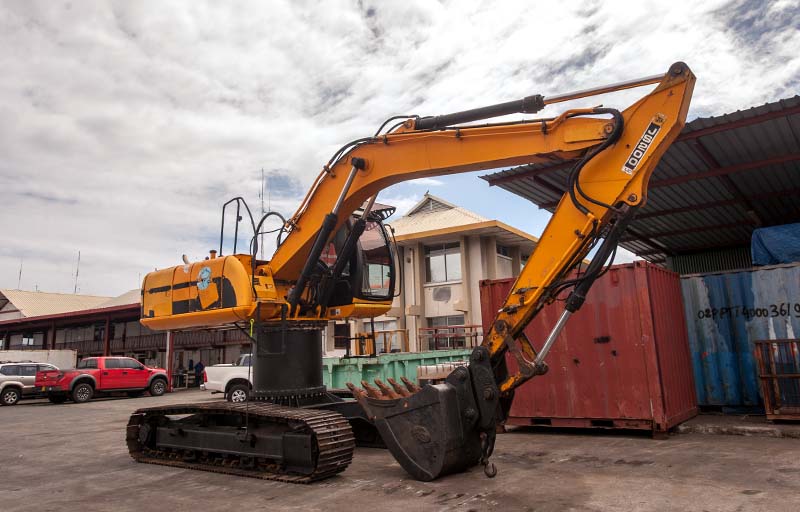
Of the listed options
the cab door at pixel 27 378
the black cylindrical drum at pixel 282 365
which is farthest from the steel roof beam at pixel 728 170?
the cab door at pixel 27 378

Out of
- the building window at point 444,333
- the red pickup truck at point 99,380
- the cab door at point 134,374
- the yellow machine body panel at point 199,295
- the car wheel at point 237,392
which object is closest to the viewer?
the yellow machine body panel at point 199,295

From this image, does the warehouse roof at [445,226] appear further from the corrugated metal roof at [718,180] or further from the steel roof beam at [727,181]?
the steel roof beam at [727,181]

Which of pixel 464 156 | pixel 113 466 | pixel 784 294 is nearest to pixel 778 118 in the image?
pixel 784 294

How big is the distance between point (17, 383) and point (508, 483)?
871 inches

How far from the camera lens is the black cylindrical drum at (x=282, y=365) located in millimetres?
7987

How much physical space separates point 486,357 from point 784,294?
6.78 meters

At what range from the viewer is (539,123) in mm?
6352

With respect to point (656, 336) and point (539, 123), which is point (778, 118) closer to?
point (656, 336)

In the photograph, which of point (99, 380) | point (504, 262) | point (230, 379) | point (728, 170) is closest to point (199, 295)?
point (728, 170)

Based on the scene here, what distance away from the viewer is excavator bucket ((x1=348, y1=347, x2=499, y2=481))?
6.18 metres

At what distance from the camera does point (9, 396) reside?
71.9 feet

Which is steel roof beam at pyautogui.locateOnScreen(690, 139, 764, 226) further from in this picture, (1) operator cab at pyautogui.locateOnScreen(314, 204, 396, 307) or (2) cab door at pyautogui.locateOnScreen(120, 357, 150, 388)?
(2) cab door at pyautogui.locateOnScreen(120, 357, 150, 388)

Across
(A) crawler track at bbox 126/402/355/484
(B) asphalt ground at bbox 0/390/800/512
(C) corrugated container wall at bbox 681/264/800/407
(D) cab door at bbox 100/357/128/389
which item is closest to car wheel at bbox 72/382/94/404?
(D) cab door at bbox 100/357/128/389

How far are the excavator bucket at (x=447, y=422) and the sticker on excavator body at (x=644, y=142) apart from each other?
240 centimetres
